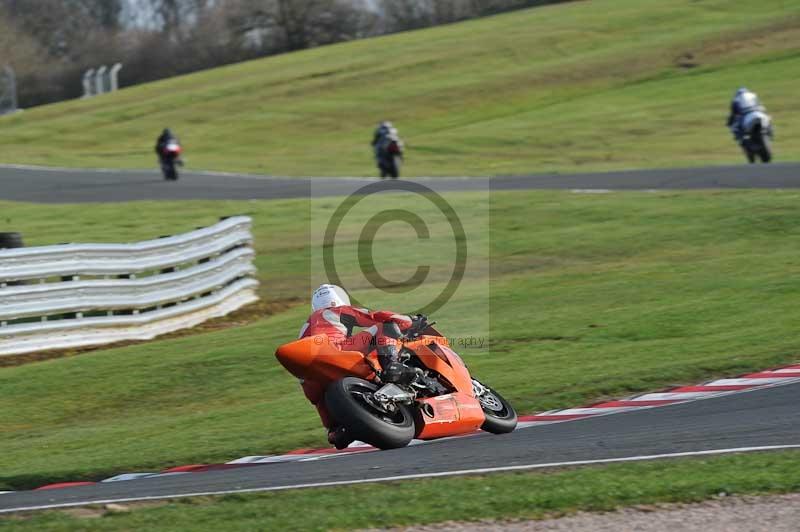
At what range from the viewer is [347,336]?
8492 mm

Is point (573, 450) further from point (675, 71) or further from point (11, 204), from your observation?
point (675, 71)

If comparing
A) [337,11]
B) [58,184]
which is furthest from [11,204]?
[337,11]

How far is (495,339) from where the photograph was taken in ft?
42.9

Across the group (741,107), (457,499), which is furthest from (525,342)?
(741,107)

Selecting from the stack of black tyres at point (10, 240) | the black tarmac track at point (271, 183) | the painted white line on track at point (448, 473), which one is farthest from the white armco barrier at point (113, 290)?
the black tarmac track at point (271, 183)

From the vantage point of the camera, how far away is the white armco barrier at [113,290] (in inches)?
563

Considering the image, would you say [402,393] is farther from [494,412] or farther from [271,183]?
[271,183]

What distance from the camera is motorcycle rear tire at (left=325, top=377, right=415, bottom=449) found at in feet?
26.2

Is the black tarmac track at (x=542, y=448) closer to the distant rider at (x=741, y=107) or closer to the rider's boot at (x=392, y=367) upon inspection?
the rider's boot at (x=392, y=367)

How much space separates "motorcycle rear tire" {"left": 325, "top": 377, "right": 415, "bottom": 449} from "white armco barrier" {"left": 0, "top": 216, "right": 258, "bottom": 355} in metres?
7.06

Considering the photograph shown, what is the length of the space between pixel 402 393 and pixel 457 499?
1.44m

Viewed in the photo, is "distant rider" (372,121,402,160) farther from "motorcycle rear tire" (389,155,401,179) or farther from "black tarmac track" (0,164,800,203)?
"black tarmac track" (0,164,800,203)

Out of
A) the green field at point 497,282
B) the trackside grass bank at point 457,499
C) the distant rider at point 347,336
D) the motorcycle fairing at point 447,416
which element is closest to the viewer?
the trackside grass bank at point 457,499

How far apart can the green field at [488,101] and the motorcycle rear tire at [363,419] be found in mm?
23659
